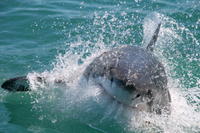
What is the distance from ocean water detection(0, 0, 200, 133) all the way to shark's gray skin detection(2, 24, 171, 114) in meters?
0.20

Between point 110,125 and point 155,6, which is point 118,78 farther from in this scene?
point 155,6

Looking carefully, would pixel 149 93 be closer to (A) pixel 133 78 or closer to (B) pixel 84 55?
(A) pixel 133 78

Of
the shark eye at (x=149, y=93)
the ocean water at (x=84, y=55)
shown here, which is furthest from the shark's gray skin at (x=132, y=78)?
the ocean water at (x=84, y=55)

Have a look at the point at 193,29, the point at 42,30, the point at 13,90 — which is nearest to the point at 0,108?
the point at 13,90

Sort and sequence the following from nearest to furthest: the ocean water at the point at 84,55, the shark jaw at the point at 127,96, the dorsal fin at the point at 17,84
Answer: the shark jaw at the point at 127,96
the ocean water at the point at 84,55
the dorsal fin at the point at 17,84

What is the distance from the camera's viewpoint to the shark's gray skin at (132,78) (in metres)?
3.95

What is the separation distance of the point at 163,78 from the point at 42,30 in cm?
477

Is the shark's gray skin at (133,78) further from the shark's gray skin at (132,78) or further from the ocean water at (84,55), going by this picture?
the ocean water at (84,55)

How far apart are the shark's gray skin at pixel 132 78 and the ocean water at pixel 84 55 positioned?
7.8 inches

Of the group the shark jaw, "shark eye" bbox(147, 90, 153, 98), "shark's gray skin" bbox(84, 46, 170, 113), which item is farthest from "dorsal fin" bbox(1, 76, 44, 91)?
"shark eye" bbox(147, 90, 153, 98)

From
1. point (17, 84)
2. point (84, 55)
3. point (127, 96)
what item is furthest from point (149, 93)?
point (84, 55)

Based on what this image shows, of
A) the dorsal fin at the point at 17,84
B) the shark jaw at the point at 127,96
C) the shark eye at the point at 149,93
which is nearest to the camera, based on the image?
the shark jaw at the point at 127,96

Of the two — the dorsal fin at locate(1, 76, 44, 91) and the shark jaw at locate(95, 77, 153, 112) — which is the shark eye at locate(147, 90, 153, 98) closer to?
the shark jaw at locate(95, 77, 153, 112)

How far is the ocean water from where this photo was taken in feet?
16.2
